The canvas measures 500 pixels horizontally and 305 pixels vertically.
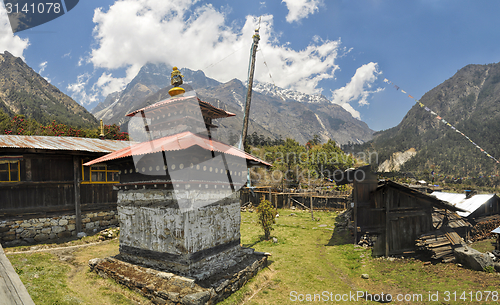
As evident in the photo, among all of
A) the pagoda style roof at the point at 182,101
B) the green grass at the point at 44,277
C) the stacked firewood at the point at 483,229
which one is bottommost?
the stacked firewood at the point at 483,229

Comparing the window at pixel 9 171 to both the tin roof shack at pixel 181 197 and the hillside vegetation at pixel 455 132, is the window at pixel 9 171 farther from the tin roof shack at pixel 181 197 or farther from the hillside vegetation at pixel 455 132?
the hillside vegetation at pixel 455 132

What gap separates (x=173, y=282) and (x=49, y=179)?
429 inches

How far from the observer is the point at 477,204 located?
18.8 metres

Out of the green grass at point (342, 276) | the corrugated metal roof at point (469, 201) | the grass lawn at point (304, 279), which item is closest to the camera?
the grass lawn at point (304, 279)

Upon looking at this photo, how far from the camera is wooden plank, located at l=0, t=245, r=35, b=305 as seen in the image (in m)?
1.35

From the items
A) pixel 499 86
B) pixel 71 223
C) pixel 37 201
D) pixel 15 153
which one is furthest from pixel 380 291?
pixel 499 86

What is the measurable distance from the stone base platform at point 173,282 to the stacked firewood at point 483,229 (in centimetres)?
1730

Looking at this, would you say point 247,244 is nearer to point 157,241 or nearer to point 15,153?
point 157,241

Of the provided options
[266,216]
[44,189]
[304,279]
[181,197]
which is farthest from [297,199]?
[44,189]

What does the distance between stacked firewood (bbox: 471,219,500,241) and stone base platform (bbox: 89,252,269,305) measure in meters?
17.3

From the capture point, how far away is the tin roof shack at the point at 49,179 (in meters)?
12.7

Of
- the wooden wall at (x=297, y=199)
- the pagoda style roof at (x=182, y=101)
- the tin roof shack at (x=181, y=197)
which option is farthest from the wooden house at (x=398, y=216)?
the wooden wall at (x=297, y=199)

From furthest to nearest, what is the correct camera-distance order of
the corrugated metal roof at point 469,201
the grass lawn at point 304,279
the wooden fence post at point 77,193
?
the corrugated metal roof at point 469,201 < the wooden fence post at point 77,193 < the grass lawn at point 304,279

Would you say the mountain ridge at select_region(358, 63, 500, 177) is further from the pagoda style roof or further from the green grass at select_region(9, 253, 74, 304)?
the green grass at select_region(9, 253, 74, 304)
